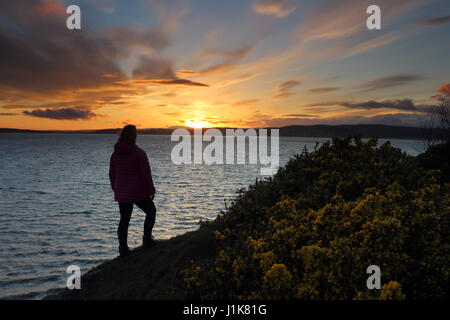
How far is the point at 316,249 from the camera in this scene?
133 inches

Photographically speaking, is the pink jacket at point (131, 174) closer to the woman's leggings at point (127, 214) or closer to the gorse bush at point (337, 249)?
the woman's leggings at point (127, 214)

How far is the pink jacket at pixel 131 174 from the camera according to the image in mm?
6152

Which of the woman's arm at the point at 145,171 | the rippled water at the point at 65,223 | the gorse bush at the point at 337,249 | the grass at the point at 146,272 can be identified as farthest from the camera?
the rippled water at the point at 65,223

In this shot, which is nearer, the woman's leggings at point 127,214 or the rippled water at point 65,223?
the woman's leggings at point 127,214

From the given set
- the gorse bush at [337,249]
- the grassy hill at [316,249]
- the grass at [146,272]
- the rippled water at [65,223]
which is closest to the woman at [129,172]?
the grass at [146,272]

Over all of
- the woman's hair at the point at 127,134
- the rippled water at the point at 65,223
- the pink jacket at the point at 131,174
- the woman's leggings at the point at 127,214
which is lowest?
the rippled water at the point at 65,223

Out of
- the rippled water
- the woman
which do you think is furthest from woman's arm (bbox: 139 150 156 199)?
the rippled water

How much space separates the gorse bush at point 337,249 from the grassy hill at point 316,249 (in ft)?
0.04

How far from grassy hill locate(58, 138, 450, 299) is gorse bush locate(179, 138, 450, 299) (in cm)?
1

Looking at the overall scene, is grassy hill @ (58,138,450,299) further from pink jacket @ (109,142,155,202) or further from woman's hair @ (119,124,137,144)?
woman's hair @ (119,124,137,144)

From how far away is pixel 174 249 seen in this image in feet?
19.6

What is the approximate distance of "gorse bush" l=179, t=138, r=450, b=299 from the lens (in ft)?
10.3
